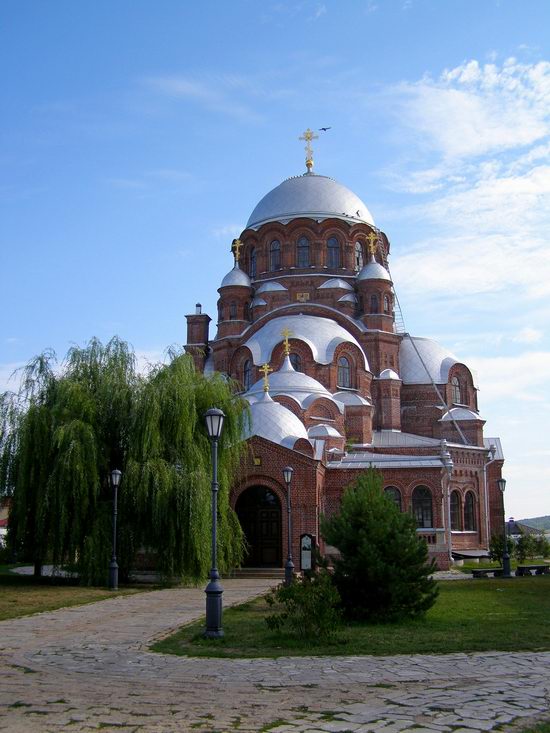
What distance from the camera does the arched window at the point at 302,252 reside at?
4656 centimetres

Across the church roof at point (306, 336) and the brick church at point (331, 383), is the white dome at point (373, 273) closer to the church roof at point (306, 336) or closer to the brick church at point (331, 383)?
the brick church at point (331, 383)

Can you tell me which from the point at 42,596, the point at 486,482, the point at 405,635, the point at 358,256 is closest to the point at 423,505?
the point at 486,482

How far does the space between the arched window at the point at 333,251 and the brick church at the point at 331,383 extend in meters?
0.06

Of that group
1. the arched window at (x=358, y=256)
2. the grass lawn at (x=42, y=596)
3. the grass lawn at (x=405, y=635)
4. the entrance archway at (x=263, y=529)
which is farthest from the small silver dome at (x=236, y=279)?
the grass lawn at (x=405, y=635)

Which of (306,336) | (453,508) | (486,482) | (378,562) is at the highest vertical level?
(306,336)

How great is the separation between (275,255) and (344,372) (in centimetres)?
1038

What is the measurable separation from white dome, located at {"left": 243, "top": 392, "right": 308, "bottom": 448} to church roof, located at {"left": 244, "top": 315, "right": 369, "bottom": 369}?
7.07 meters

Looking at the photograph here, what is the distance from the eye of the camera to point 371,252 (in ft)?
154

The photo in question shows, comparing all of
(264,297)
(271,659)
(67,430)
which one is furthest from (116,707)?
(264,297)

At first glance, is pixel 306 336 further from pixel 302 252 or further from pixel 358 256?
pixel 358 256

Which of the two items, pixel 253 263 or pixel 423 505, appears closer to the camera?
pixel 423 505

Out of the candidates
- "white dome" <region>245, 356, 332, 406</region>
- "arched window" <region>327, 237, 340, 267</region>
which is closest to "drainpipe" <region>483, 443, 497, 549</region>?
"white dome" <region>245, 356, 332, 406</region>

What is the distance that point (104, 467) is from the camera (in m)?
22.6

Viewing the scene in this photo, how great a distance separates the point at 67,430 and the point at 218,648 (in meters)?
12.0
